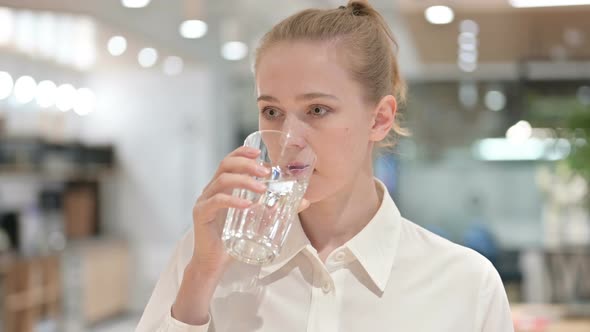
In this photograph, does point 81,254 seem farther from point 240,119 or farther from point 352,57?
point 352,57

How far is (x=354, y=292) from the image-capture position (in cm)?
113

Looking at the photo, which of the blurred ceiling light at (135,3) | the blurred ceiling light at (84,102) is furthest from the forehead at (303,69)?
the blurred ceiling light at (84,102)

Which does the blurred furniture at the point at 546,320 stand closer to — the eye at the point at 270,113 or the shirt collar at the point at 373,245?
the shirt collar at the point at 373,245

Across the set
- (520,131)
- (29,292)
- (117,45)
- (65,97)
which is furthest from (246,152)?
(65,97)

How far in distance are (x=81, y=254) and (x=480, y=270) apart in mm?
5727

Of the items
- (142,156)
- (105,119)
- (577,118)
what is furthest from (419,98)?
(105,119)

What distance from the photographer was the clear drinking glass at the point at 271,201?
98 cm

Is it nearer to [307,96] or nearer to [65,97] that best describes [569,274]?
[307,96]

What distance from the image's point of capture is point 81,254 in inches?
254

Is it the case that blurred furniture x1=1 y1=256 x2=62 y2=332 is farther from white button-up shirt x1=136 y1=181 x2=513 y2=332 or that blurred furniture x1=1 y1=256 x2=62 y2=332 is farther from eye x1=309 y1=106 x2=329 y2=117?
eye x1=309 y1=106 x2=329 y2=117

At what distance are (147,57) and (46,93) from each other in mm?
1664

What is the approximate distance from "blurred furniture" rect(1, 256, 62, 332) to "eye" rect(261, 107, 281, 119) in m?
4.72

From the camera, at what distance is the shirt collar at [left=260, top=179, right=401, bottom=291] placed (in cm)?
113

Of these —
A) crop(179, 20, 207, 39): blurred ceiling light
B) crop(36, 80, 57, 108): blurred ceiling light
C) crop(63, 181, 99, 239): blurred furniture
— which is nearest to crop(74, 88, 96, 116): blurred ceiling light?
crop(36, 80, 57, 108): blurred ceiling light
